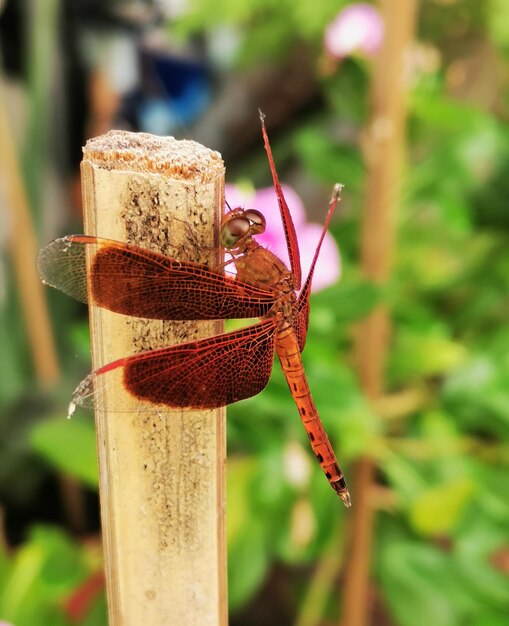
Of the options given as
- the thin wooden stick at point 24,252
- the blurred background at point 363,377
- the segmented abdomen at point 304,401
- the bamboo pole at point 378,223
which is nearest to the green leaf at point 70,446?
the blurred background at point 363,377

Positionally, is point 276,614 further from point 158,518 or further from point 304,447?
point 158,518

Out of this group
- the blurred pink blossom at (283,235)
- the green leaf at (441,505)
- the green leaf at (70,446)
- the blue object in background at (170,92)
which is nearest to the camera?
the blurred pink blossom at (283,235)

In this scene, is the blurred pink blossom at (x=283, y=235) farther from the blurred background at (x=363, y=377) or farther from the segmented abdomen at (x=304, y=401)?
the segmented abdomen at (x=304, y=401)

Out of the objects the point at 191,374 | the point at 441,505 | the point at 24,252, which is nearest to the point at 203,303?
the point at 191,374

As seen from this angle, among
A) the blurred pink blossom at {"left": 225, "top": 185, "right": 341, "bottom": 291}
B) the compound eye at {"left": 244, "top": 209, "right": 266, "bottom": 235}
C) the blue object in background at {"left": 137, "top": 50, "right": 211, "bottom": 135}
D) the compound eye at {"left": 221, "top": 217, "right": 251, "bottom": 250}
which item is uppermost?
the blue object in background at {"left": 137, "top": 50, "right": 211, "bottom": 135}

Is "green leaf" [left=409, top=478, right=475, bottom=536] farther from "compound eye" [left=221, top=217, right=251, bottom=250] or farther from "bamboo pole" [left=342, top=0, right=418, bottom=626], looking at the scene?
"compound eye" [left=221, top=217, right=251, bottom=250]

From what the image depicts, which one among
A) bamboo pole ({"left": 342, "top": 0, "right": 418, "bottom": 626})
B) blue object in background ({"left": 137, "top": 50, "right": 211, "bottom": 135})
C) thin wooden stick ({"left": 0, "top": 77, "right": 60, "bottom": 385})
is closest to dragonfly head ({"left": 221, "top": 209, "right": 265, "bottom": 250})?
bamboo pole ({"left": 342, "top": 0, "right": 418, "bottom": 626})
